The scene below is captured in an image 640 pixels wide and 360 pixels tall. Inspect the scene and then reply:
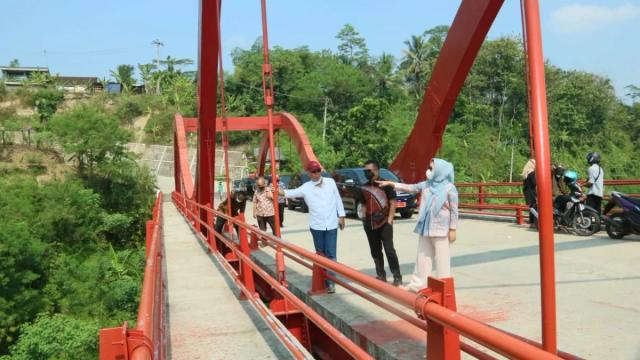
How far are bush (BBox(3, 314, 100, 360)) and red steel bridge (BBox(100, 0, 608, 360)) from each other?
765 cm

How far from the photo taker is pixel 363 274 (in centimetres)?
321

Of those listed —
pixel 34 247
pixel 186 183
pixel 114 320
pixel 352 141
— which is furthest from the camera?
pixel 352 141

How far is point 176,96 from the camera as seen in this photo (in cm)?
6431

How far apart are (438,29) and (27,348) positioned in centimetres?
5328

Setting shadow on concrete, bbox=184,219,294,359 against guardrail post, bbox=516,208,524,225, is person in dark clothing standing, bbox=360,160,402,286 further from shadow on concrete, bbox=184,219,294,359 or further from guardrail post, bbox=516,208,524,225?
guardrail post, bbox=516,208,524,225

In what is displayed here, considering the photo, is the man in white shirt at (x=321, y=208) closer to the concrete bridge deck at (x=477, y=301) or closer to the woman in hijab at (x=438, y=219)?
the concrete bridge deck at (x=477, y=301)

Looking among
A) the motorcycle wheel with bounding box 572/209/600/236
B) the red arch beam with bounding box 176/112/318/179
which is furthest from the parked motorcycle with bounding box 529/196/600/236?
the red arch beam with bounding box 176/112/318/179

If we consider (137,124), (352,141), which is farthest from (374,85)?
(137,124)

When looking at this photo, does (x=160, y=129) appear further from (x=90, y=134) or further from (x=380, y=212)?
(x=380, y=212)

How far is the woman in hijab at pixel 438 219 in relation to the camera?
5.94 m

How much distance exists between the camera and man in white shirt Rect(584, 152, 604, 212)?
11047mm

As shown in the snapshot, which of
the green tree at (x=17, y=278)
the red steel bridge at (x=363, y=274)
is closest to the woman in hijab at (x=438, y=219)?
the red steel bridge at (x=363, y=274)

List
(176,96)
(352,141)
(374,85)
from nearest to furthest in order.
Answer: (352,141)
(374,85)
(176,96)

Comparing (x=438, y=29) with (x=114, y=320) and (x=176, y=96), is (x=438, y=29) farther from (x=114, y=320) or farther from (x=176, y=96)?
(x=114, y=320)
